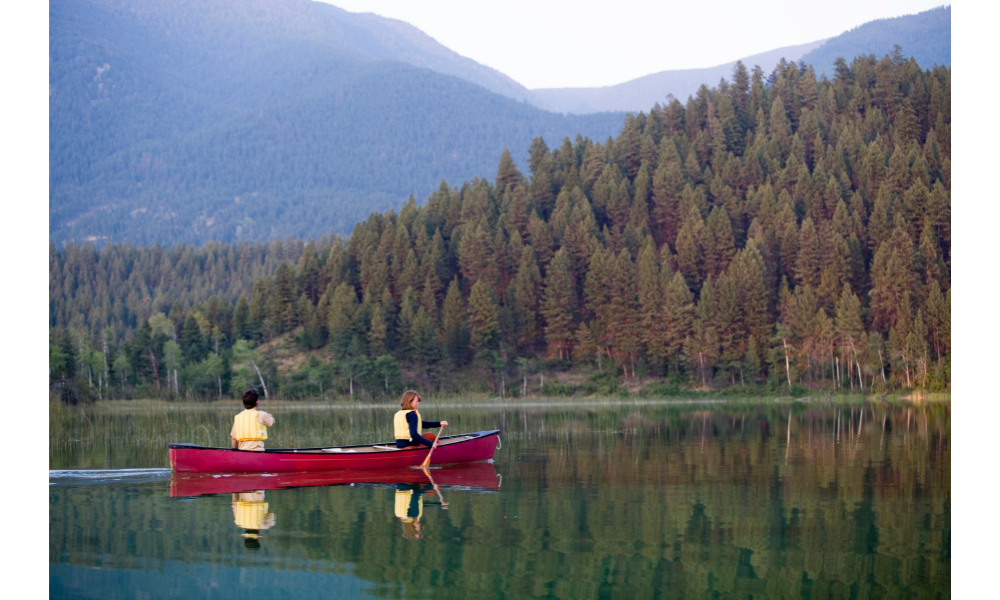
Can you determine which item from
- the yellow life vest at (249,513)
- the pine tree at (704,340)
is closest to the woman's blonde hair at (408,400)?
the yellow life vest at (249,513)

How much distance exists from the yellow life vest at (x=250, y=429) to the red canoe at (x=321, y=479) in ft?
3.00

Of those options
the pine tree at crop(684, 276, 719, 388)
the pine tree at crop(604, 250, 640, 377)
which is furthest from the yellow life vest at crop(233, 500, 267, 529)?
the pine tree at crop(604, 250, 640, 377)

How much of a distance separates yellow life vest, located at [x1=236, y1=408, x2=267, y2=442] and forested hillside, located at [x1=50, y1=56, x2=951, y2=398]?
1550 inches

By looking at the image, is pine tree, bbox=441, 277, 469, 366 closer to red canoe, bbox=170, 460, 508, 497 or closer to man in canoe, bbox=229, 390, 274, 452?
red canoe, bbox=170, 460, 508, 497

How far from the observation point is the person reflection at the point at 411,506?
15227 millimetres

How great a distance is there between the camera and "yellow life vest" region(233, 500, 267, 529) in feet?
52.2

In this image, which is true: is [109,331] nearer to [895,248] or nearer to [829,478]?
[895,248]

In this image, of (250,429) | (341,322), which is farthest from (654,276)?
(250,429)
